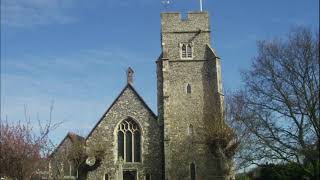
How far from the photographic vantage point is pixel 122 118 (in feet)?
119

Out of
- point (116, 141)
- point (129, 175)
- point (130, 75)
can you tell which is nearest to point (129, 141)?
point (116, 141)

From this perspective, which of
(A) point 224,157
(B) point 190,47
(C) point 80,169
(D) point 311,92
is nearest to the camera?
(D) point 311,92

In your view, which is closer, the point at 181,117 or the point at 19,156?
the point at 19,156

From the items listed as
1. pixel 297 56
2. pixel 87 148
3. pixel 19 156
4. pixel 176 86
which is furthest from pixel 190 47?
pixel 19 156

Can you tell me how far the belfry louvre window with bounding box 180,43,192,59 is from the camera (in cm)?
3706

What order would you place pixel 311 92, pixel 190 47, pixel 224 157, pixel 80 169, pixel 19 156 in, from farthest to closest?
pixel 190 47 → pixel 80 169 → pixel 224 157 → pixel 311 92 → pixel 19 156

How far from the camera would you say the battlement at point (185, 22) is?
124ft

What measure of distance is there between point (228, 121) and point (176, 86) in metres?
→ 5.82

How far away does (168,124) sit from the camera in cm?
3478

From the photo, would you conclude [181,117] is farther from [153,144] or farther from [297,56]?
[297,56]

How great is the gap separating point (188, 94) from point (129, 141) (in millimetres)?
5747

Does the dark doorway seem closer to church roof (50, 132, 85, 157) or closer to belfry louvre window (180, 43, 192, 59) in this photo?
church roof (50, 132, 85, 157)

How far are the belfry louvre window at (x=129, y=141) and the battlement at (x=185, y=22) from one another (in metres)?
8.00

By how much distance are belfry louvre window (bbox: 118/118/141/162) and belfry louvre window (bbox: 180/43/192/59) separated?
6.52m
